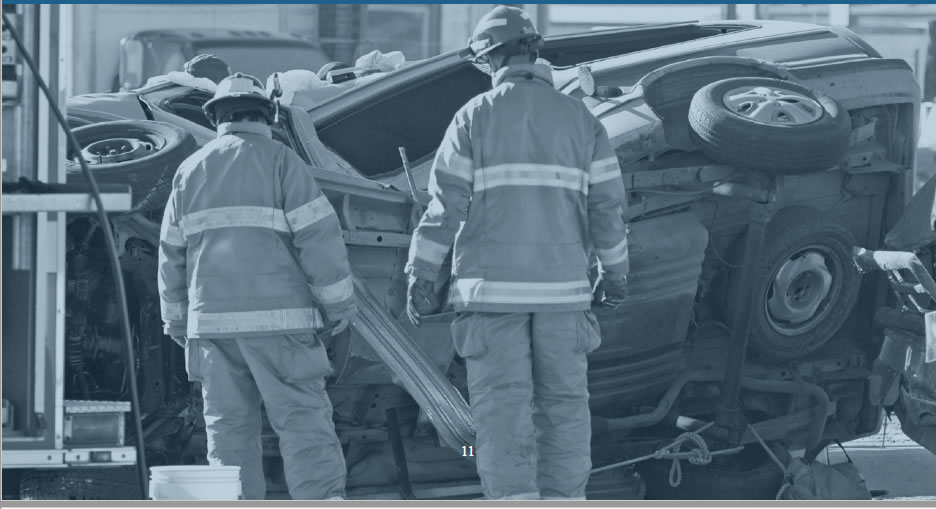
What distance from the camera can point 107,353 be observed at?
5988 millimetres

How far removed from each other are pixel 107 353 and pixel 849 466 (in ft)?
10.0

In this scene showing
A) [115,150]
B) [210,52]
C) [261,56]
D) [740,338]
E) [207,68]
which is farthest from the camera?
[210,52]

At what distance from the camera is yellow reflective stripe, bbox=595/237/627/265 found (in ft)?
18.4

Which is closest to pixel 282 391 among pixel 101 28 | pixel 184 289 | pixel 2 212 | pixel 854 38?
pixel 184 289

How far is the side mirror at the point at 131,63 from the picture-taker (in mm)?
19172

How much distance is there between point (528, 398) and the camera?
217 inches

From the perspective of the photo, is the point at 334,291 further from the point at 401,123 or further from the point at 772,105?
the point at 772,105

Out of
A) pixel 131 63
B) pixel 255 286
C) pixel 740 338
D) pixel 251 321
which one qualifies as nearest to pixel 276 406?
pixel 251 321

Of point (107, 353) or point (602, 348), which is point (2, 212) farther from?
point (602, 348)

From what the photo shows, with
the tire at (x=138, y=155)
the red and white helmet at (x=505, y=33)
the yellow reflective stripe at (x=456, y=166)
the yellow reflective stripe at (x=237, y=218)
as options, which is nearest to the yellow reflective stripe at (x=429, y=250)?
the yellow reflective stripe at (x=456, y=166)

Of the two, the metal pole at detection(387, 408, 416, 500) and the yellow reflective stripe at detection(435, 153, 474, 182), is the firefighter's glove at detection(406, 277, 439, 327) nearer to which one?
the yellow reflective stripe at detection(435, 153, 474, 182)

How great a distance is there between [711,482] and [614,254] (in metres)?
1.57

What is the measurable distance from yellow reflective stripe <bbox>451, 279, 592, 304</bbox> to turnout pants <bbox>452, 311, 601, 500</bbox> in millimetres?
67

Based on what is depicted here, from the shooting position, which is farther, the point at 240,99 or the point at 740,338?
the point at 740,338
